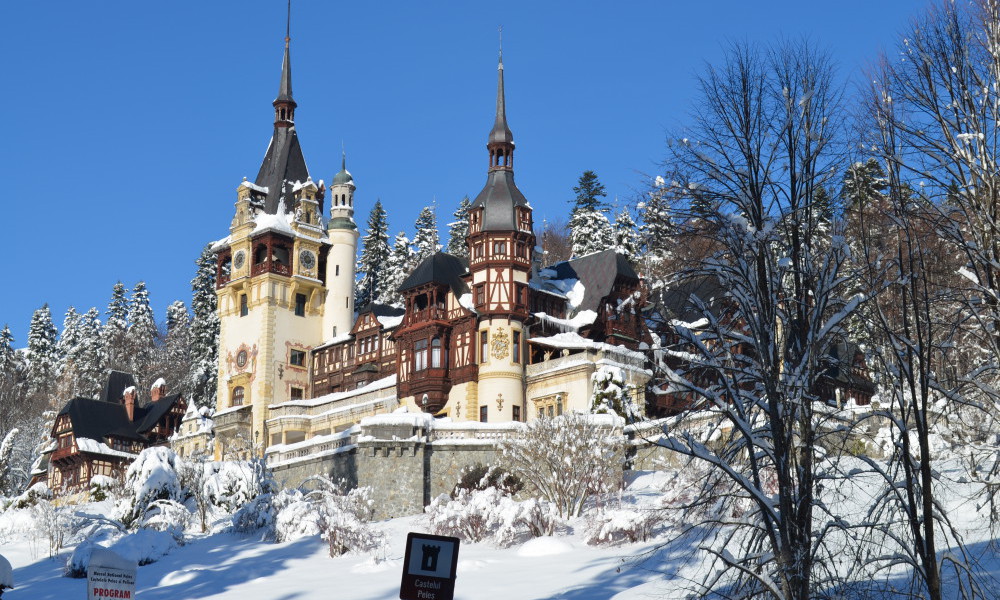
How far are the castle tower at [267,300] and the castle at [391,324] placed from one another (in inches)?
3.4

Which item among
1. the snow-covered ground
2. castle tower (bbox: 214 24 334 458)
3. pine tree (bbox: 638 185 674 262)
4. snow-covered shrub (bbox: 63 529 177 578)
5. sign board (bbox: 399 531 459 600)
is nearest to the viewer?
sign board (bbox: 399 531 459 600)

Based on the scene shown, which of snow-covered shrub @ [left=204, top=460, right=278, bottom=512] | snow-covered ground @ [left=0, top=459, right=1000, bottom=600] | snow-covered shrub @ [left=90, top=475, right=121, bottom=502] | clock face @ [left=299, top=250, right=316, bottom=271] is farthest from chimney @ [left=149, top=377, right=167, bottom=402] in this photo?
snow-covered ground @ [left=0, top=459, right=1000, bottom=600]

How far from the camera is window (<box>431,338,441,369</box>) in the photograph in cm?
5688

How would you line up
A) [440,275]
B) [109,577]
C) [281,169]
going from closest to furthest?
[109,577]
[440,275]
[281,169]

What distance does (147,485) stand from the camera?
43.5 m

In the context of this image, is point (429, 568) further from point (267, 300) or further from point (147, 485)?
point (267, 300)

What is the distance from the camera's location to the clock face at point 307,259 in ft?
231

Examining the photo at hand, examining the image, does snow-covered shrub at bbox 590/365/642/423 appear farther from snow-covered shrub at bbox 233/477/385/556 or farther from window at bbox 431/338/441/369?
window at bbox 431/338/441/369

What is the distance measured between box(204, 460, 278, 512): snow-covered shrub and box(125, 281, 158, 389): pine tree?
4704cm

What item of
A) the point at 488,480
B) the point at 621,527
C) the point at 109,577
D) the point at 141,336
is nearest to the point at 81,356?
the point at 141,336

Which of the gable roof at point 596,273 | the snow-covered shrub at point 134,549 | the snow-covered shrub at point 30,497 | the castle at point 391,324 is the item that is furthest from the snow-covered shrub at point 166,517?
the gable roof at point 596,273

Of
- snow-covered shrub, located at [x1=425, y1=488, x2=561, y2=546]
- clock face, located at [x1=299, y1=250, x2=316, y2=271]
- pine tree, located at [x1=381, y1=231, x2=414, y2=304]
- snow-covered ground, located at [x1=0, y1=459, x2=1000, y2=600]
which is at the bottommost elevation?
snow-covered ground, located at [x1=0, y1=459, x2=1000, y2=600]

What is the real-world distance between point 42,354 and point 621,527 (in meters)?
83.5

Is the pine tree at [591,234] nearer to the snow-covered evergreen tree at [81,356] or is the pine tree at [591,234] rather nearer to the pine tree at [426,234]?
the pine tree at [426,234]
